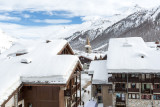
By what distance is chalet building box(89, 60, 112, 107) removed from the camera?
26891 millimetres

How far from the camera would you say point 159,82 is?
914 inches

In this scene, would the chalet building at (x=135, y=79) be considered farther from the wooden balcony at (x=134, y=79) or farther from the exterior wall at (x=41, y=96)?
the exterior wall at (x=41, y=96)

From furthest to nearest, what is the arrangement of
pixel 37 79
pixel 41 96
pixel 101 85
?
pixel 101 85 < pixel 41 96 < pixel 37 79

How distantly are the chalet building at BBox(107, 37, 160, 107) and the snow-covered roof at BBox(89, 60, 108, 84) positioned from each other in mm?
2416

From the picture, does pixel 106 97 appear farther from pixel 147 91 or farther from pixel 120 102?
pixel 147 91

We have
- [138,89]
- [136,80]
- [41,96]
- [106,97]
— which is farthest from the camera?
[106,97]

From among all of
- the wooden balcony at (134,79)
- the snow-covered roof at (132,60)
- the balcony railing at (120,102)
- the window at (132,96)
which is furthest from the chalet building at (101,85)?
the wooden balcony at (134,79)

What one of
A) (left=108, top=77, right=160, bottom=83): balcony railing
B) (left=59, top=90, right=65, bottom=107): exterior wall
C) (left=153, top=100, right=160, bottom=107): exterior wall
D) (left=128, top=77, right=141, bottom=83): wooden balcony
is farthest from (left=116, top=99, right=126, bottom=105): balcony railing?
(left=59, top=90, right=65, bottom=107): exterior wall

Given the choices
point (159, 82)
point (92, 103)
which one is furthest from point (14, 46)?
point (159, 82)

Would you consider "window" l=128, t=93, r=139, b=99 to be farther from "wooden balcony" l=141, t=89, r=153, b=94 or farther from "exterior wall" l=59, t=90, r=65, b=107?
"exterior wall" l=59, t=90, r=65, b=107

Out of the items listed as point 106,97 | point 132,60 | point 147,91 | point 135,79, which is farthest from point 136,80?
point 106,97

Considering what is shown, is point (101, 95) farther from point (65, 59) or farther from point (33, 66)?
point (33, 66)

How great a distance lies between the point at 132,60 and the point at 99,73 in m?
6.49

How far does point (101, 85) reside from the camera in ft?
89.1
